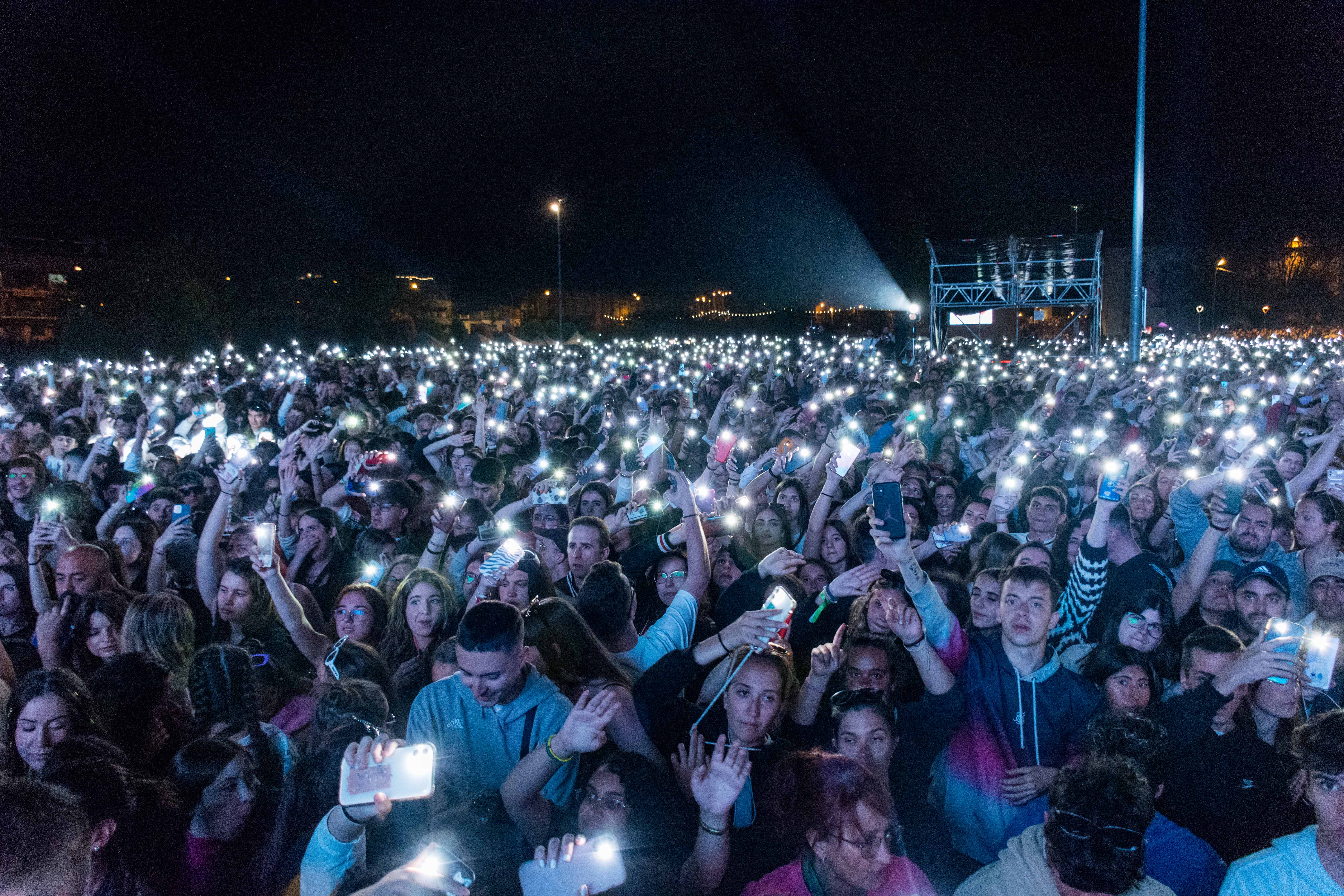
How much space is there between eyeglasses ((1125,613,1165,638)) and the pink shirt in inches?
77.3

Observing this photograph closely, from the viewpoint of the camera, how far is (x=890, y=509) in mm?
3490

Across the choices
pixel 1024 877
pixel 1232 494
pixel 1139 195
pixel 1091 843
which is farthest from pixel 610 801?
pixel 1139 195

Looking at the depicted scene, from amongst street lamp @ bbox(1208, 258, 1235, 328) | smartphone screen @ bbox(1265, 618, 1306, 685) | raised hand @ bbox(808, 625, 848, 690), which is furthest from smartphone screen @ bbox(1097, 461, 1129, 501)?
street lamp @ bbox(1208, 258, 1235, 328)

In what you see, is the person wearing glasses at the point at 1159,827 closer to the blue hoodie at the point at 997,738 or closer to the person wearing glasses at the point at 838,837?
the blue hoodie at the point at 997,738

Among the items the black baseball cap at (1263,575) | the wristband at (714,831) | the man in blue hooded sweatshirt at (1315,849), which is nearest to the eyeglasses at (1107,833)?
the man in blue hooded sweatshirt at (1315,849)

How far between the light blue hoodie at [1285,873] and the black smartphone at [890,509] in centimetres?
149

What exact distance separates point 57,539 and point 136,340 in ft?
90.0

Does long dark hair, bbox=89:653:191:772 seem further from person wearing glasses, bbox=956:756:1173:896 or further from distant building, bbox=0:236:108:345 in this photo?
distant building, bbox=0:236:108:345

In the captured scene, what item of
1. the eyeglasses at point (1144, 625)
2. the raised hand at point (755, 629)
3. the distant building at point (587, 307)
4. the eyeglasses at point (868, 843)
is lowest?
the eyeglasses at point (868, 843)

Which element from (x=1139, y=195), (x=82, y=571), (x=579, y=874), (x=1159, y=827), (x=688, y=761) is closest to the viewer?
(x=579, y=874)

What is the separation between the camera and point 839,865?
260cm

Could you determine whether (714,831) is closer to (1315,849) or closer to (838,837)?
(838,837)

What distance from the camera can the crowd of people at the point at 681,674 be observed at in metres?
2.60

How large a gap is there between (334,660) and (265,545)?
888mm
